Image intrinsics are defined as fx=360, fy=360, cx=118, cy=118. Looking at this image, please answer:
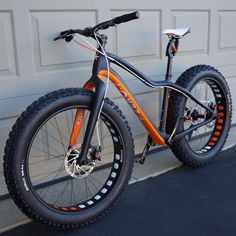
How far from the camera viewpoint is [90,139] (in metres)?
1.97

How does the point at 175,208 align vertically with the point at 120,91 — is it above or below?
below

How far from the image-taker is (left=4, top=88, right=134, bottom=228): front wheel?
180 cm

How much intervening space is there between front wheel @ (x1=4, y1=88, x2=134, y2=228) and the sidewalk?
143mm

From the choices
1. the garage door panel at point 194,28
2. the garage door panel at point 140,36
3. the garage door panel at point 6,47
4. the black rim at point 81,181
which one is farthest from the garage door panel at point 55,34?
the garage door panel at point 194,28

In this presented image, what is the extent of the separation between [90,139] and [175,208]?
0.72 metres

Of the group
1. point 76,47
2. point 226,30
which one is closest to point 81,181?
point 76,47

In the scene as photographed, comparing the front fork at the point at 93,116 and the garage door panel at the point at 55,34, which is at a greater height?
the garage door panel at the point at 55,34

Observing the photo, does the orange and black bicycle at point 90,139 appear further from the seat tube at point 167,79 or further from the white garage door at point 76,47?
the white garage door at point 76,47

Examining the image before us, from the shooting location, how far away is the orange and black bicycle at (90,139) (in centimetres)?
182

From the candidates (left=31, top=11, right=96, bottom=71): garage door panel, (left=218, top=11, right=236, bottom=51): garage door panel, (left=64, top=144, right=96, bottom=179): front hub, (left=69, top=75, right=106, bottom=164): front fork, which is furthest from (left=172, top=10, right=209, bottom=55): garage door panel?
(left=64, top=144, right=96, bottom=179): front hub

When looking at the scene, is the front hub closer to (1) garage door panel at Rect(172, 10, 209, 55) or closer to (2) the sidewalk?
(2) the sidewalk

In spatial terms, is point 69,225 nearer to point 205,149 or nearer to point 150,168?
point 150,168

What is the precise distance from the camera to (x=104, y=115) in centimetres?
204

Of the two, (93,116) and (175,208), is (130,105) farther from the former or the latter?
(175,208)
